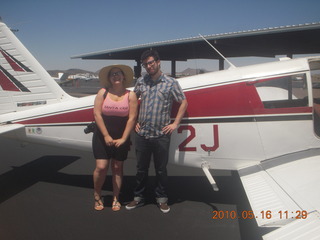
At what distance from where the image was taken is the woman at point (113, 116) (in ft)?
9.48

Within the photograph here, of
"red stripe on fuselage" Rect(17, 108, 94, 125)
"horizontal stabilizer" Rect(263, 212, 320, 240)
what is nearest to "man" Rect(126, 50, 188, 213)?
"red stripe on fuselage" Rect(17, 108, 94, 125)

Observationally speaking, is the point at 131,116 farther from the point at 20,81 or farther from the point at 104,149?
the point at 20,81

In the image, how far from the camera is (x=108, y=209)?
3.25 meters

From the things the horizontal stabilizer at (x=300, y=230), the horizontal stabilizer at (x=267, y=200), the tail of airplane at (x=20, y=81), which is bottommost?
the horizontal stabilizer at (x=267, y=200)

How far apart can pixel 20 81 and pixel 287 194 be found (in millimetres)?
4028

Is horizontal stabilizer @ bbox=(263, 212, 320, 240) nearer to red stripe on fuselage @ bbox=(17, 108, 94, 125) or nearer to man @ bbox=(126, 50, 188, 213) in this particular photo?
man @ bbox=(126, 50, 188, 213)

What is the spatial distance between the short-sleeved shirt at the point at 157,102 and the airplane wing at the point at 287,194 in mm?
1146

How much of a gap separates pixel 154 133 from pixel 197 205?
1.24m

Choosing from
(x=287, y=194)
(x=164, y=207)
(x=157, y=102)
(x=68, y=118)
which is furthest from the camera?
(x=68, y=118)

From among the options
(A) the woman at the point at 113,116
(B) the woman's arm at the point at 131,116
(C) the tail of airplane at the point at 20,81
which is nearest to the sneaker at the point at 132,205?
(A) the woman at the point at 113,116

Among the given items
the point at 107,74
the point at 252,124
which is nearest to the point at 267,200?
the point at 252,124

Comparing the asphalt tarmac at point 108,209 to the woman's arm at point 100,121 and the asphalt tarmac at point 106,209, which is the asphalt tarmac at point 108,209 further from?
the woman's arm at point 100,121

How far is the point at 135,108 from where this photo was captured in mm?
2900

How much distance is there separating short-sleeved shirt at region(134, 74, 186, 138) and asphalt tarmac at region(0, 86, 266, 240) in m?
1.08
